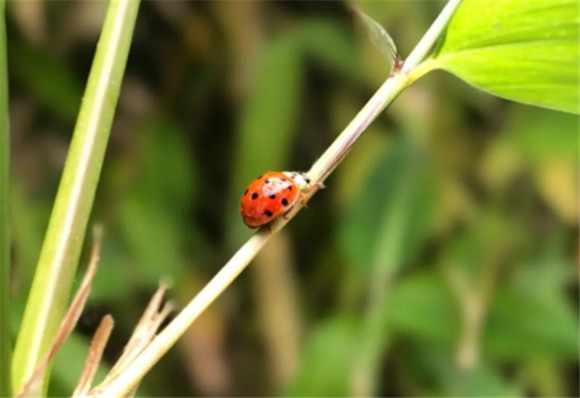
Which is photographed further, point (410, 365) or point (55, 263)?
point (410, 365)

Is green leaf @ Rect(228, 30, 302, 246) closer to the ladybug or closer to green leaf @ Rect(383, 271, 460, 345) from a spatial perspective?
green leaf @ Rect(383, 271, 460, 345)

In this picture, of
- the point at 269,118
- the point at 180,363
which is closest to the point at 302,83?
the point at 269,118

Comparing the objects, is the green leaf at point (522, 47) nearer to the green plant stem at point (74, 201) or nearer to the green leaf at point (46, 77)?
the green plant stem at point (74, 201)

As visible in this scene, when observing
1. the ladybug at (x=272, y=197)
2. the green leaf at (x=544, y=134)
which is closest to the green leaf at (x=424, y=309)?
the green leaf at (x=544, y=134)

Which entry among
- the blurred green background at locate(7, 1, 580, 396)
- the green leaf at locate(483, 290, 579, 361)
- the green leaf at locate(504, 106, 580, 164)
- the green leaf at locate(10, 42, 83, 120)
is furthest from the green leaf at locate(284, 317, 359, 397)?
the green leaf at locate(10, 42, 83, 120)

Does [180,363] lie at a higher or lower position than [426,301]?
lower

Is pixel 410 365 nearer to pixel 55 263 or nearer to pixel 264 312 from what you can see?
pixel 264 312

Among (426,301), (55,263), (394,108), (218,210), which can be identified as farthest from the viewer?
(218,210)

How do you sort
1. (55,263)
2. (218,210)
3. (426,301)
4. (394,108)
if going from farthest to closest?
(218,210), (394,108), (426,301), (55,263)
